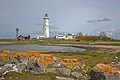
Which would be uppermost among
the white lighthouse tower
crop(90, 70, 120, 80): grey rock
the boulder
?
the white lighthouse tower

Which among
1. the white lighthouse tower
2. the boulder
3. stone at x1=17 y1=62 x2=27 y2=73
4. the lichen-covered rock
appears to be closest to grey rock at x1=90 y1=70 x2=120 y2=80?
the lichen-covered rock

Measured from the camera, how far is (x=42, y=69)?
27.4ft

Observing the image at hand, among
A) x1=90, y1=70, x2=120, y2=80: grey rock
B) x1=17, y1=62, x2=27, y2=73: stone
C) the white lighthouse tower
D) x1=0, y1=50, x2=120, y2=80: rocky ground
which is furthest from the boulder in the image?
the white lighthouse tower

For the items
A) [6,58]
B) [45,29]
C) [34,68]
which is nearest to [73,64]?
[34,68]

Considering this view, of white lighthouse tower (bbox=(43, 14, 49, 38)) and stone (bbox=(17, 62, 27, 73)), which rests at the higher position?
white lighthouse tower (bbox=(43, 14, 49, 38))

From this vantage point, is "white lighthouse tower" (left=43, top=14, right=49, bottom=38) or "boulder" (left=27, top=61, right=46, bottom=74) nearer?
"boulder" (left=27, top=61, right=46, bottom=74)

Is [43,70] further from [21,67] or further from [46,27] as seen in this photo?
[46,27]

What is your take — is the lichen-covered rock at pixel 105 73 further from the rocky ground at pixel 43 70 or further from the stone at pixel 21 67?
the stone at pixel 21 67

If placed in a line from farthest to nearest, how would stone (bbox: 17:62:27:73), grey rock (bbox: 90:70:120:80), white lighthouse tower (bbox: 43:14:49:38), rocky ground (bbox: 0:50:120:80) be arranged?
white lighthouse tower (bbox: 43:14:49:38) < stone (bbox: 17:62:27:73) < grey rock (bbox: 90:70:120:80) < rocky ground (bbox: 0:50:120:80)

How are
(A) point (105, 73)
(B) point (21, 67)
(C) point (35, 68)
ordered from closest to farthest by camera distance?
(A) point (105, 73), (B) point (21, 67), (C) point (35, 68)

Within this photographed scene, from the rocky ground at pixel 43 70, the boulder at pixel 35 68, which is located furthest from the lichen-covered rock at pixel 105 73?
the boulder at pixel 35 68

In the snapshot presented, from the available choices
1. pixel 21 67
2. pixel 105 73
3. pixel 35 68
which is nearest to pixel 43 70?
pixel 35 68

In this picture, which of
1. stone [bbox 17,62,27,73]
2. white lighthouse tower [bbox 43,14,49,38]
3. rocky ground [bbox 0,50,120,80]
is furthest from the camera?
white lighthouse tower [bbox 43,14,49,38]

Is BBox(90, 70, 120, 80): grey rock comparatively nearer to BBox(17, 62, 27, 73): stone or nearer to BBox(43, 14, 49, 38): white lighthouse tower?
BBox(17, 62, 27, 73): stone
